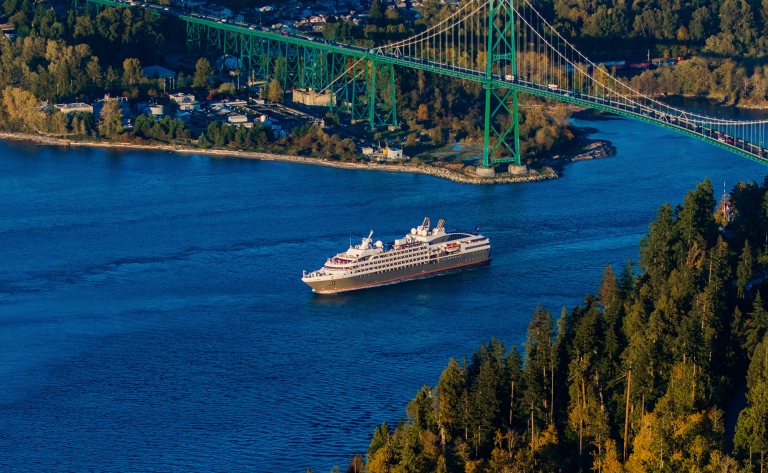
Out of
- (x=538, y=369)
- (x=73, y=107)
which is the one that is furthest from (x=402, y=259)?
(x=73, y=107)

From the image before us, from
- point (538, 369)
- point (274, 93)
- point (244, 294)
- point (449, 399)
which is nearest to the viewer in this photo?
point (449, 399)

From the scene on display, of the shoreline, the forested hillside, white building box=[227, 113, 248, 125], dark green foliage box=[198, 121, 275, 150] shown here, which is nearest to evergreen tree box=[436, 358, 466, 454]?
the forested hillside

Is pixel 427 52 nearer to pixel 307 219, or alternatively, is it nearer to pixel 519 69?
pixel 519 69

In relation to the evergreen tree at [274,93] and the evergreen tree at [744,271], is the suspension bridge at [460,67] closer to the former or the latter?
the evergreen tree at [274,93]

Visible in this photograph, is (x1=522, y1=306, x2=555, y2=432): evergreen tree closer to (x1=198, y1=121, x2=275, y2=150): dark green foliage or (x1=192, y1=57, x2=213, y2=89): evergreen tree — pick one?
(x1=198, y1=121, x2=275, y2=150): dark green foliage

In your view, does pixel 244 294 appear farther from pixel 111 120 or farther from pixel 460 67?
pixel 460 67

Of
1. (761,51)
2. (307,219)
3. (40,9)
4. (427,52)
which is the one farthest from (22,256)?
(761,51)
